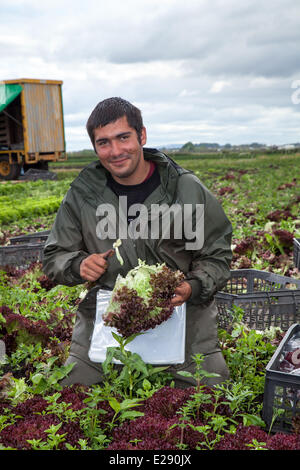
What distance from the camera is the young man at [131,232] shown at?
3.03 meters

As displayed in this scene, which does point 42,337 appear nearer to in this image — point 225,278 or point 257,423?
point 225,278

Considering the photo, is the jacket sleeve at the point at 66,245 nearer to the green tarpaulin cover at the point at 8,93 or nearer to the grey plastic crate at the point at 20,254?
the grey plastic crate at the point at 20,254

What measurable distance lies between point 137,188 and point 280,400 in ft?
5.28

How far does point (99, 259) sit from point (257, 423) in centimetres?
126

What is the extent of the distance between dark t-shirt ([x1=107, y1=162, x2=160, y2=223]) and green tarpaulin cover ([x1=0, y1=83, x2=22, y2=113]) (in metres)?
19.9

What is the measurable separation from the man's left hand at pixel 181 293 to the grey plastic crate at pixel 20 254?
3.47 meters

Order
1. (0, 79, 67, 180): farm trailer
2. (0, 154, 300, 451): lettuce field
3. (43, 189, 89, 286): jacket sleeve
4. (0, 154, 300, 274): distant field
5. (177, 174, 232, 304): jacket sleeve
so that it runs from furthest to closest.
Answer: (0, 79, 67, 180): farm trailer, (0, 154, 300, 274): distant field, (43, 189, 89, 286): jacket sleeve, (177, 174, 232, 304): jacket sleeve, (0, 154, 300, 451): lettuce field

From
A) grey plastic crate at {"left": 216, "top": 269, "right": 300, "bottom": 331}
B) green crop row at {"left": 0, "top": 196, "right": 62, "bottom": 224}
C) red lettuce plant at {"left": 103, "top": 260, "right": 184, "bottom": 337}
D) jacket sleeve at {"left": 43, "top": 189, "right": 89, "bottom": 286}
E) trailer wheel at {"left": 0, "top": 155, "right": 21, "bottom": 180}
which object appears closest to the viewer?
red lettuce plant at {"left": 103, "top": 260, "right": 184, "bottom": 337}

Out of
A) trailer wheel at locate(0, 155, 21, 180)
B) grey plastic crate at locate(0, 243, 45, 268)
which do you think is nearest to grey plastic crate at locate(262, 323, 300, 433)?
grey plastic crate at locate(0, 243, 45, 268)

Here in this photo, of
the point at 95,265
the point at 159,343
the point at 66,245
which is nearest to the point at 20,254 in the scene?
the point at 66,245

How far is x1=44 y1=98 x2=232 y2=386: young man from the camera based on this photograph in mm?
3033

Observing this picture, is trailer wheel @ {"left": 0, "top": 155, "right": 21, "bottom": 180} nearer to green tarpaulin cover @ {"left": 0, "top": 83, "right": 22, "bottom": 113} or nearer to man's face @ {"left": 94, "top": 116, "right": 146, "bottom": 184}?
green tarpaulin cover @ {"left": 0, "top": 83, "right": 22, "bottom": 113}

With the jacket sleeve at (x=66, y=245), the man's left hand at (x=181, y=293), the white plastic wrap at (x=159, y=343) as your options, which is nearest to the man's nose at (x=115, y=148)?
the jacket sleeve at (x=66, y=245)
